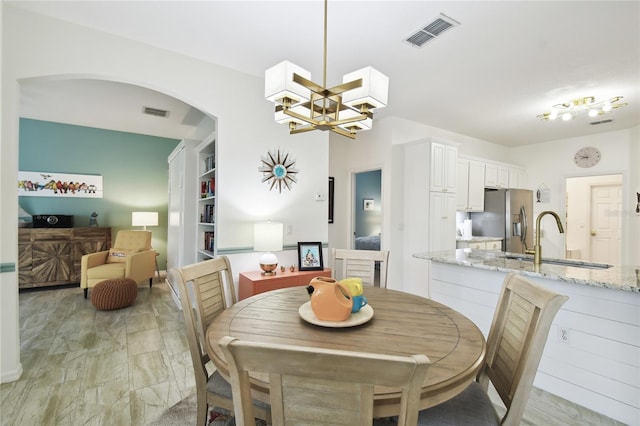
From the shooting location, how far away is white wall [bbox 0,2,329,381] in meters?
2.11

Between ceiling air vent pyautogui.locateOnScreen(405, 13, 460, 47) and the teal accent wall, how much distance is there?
5.12m

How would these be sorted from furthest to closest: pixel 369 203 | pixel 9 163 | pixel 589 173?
pixel 369 203 → pixel 589 173 → pixel 9 163

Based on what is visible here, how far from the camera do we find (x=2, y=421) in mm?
1729

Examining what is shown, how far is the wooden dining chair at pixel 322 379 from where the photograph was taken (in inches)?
24.1

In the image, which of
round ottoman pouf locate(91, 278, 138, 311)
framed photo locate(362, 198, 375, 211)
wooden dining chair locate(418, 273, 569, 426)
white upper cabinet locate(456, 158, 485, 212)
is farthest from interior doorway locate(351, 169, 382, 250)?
wooden dining chair locate(418, 273, 569, 426)

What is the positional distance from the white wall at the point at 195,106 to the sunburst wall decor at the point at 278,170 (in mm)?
68

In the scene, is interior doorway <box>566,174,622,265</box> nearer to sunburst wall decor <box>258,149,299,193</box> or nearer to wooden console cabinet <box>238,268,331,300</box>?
sunburst wall decor <box>258,149,299,193</box>

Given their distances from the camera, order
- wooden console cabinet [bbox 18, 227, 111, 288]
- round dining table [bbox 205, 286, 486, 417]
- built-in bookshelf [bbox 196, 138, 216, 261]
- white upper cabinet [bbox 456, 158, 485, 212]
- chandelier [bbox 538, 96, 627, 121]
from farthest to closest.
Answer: white upper cabinet [bbox 456, 158, 485, 212] < wooden console cabinet [bbox 18, 227, 111, 288] < built-in bookshelf [bbox 196, 138, 216, 261] < chandelier [bbox 538, 96, 627, 121] < round dining table [bbox 205, 286, 486, 417]

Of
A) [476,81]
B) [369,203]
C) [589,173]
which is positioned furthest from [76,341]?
[589,173]

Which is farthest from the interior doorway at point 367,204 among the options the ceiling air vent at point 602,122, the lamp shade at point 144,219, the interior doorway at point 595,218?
the lamp shade at point 144,219

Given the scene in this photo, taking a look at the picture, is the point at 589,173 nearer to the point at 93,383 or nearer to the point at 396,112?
the point at 396,112

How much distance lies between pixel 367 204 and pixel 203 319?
5336 millimetres

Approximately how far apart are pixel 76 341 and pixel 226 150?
90.9 inches

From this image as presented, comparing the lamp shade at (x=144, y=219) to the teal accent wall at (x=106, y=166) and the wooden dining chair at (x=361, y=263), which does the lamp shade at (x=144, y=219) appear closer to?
the teal accent wall at (x=106, y=166)
